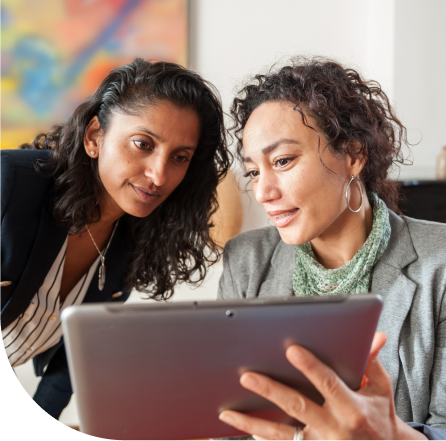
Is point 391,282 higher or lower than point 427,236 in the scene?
lower

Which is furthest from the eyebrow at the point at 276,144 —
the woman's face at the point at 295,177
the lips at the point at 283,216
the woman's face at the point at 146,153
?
the woman's face at the point at 146,153

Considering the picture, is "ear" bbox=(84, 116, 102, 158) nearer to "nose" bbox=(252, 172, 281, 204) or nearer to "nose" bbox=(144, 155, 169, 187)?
"nose" bbox=(144, 155, 169, 187)

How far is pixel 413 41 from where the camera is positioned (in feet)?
8.97

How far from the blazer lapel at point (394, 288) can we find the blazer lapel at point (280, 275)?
0.25 metres

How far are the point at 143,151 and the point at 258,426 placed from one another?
844 millimetres

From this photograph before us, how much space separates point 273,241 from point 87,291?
0.67 meters

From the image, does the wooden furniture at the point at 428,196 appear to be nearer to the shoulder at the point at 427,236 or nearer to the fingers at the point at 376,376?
the shoulder at the point at 427,236

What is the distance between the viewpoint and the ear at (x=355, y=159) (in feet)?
4.16

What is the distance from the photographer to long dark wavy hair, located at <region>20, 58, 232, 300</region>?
1363 mm

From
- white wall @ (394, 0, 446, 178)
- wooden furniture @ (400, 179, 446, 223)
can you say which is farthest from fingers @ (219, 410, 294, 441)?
white wall @ (394, 0, 446, 178)

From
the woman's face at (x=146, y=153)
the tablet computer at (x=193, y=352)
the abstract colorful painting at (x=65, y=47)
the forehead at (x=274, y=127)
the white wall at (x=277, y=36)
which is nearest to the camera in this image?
the tablet computer at (x=193, y=352)

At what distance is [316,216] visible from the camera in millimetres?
1194

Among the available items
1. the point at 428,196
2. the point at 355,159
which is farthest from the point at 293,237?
the point at 428,196

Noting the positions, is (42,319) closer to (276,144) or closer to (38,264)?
(38,264)
